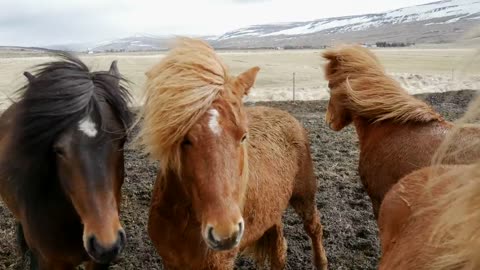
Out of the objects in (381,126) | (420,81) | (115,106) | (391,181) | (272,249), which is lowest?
(420,81)

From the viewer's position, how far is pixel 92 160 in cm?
234

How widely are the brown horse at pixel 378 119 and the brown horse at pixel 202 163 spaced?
0.93 m

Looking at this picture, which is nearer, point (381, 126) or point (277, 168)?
point (277, 168)

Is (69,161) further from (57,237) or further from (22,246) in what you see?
(22,246)

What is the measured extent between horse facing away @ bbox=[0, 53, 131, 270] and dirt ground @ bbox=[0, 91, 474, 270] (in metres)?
1.57

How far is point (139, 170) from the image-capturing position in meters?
6.63

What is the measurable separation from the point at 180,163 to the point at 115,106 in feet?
2.18

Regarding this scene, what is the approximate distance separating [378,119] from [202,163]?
2.26 metres

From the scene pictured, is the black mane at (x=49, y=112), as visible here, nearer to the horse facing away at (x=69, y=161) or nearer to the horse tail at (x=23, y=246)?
the horse facing away at (x=69, y=161)

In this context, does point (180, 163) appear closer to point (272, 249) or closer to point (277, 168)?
point (277, 168)

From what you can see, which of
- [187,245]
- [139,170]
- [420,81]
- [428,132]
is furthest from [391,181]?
[420,81]

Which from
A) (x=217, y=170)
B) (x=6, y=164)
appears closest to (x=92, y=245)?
(x=217, y=170)

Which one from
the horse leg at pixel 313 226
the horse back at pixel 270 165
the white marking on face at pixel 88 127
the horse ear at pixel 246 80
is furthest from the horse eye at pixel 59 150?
the horse leg at pixel 313 226

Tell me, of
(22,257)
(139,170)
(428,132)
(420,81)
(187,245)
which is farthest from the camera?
(420,81)
